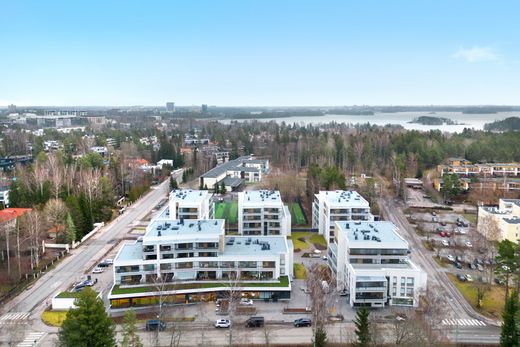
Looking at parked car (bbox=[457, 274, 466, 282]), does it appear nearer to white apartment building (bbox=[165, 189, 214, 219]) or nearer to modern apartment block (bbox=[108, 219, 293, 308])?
modern apartment block (bbox=[108, 219, 293, 308])

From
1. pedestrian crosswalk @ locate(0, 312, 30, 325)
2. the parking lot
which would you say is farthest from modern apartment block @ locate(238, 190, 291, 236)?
pedestrian crosswalk @ locate(0, 312, 30, 325)

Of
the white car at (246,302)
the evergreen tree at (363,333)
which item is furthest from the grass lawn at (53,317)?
the evergreen tree at (363,333)

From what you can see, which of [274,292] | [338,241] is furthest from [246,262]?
[338,241]

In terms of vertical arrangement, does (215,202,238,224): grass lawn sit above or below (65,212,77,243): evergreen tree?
below

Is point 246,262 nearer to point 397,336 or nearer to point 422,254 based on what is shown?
point 397,336

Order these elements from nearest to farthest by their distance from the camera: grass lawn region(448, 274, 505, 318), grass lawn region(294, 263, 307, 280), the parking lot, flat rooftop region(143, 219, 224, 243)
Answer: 1. grass lawn region(448, 274, 505, 318)
2. flat rooftop region(143, 219, 224, 243)
3. grass lawn region(294, 263, 307, 280)
4. the parking lot
